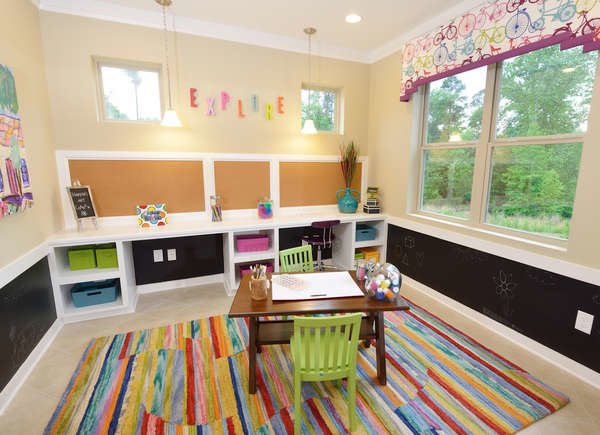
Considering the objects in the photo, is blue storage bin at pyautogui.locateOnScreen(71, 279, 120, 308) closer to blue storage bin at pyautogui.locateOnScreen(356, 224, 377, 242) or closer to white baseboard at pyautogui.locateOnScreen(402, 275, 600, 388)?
blue storage bin at pyautogui.locateOnScreen(356, 224, 377, 242)

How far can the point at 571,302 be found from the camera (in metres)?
2.04

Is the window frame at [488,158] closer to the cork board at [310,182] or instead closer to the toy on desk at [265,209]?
the cork board at [310,182]

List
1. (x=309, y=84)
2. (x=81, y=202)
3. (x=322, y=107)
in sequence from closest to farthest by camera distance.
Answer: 1. (x=81, y=202)
2. (x=309, y=84)
3. (x=322, y=107)

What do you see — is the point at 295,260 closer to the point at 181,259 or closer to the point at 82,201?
the point at 181,259

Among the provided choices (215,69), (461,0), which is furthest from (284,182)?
(461,0)

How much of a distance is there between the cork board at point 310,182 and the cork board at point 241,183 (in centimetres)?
24

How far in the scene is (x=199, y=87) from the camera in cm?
322

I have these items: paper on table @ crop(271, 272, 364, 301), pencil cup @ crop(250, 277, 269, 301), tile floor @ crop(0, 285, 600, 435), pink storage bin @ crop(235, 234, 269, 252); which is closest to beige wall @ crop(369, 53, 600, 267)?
tile floor @ crop(0, 285, 600, 435)

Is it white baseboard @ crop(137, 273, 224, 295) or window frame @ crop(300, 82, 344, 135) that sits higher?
window frame @ crop(300, 82, 344, 135)

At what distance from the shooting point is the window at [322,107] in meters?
3.85

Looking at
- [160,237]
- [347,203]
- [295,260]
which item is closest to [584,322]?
[295,260]

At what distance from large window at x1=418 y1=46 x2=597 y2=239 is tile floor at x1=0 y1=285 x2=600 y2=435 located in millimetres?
958

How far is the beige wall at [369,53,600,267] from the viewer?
190 centimetres

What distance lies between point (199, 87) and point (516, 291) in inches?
141
